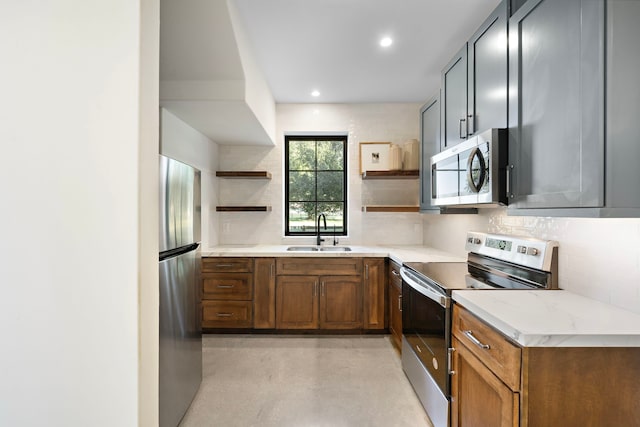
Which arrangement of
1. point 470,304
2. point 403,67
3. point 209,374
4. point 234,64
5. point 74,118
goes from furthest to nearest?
point 403,67
point 209,374
point 234,64
point 470,304
point 74,118

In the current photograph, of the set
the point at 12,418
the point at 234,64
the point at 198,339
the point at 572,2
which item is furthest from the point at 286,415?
the point at 572,2

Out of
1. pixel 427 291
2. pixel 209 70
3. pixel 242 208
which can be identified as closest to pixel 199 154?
pixel 242 208

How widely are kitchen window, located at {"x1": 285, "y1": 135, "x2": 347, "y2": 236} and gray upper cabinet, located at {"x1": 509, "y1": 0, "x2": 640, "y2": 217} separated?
8.15 ft

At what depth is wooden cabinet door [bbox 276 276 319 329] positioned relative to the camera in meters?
3.22

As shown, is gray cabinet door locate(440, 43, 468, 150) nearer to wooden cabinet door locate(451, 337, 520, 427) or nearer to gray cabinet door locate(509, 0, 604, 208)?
gray cabinet door locate(509, 0, 604, 208)

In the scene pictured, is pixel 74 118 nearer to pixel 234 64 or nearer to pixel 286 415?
pixel 234 64

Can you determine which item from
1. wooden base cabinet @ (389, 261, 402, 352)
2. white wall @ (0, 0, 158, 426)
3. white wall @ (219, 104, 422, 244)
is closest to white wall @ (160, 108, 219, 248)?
white wall @ (219, 104, 422, 244)

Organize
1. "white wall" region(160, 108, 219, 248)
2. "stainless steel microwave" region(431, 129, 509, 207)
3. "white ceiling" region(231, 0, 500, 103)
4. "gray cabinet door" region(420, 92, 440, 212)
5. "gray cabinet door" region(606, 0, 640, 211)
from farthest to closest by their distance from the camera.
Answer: "gray cabinet door" region(420, 92, 440, 212) < "white wall" region(160, 108, 219, 248) < "white ceiling" region(231, 0, 500, 103) < "stainless steel microwave" region(431, 129, 509, 207) < "gray cabinet door" region(606, 0, 640, 211)

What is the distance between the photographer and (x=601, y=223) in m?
1.45

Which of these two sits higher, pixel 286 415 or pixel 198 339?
pixel 198 339

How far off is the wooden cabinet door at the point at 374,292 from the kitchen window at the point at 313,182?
848mm

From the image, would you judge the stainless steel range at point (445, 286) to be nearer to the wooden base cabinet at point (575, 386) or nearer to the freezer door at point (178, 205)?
the wooden base cabinet at point (575, 386)

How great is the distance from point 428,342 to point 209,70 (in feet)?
7.48

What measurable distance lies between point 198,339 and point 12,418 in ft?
3.62
